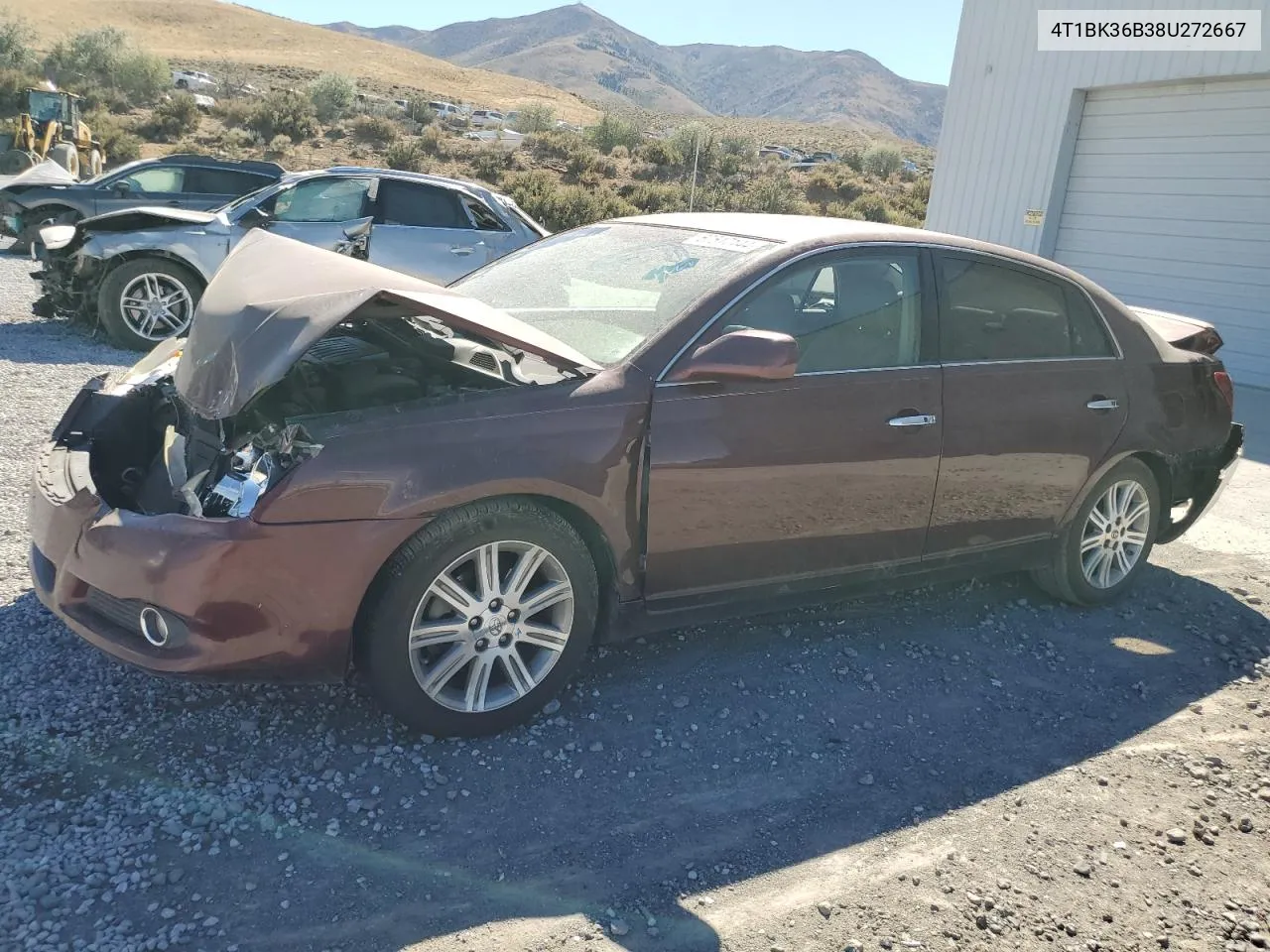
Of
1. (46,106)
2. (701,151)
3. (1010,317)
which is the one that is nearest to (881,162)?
(701,151)

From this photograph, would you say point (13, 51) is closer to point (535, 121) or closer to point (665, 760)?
point (535, 121)

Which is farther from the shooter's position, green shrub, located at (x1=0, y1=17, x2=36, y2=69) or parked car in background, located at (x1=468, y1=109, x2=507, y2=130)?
parked car in background, located at (x1=468, y1=109, x2=507, y2=130)

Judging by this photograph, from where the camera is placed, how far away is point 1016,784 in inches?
131

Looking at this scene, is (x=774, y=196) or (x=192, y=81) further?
(x=192, y=81)

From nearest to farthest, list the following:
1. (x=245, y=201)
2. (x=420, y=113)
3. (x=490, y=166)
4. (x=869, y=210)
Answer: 1. (x=245, y=201)
2. (x=869, y=210)
3. (x=490, y=166)
4. (x=420, y=113)

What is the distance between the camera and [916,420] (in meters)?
3.87

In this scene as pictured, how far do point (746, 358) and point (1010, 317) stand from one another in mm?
1628

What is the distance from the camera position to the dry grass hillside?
74.7 meters

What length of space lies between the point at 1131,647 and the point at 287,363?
3823 millimetres

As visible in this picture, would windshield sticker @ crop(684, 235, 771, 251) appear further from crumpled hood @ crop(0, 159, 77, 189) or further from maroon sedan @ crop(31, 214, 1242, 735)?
crumpled hood @ crop(0, 159, 77, 189)

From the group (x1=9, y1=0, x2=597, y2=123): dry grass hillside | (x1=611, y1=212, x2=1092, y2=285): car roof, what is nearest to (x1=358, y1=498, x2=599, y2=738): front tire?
(x1=611, y1=212, x2=1092, y2=285): car roof

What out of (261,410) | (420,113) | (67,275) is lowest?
(67,275)

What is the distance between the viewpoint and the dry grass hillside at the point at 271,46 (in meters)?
74.7

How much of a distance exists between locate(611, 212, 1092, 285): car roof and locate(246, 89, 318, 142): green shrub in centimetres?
3448
